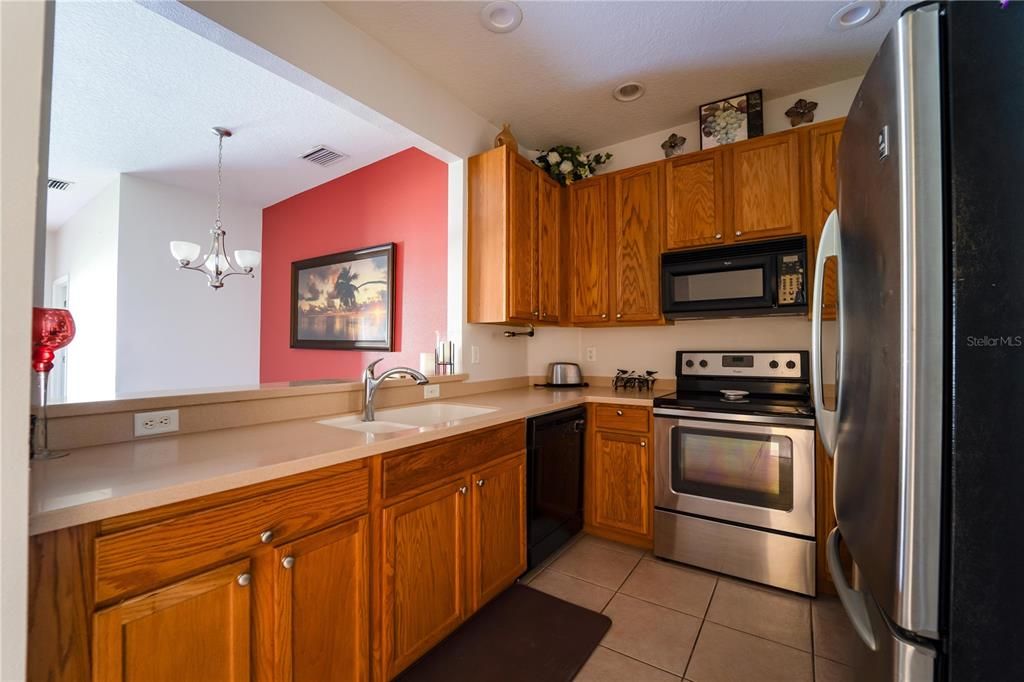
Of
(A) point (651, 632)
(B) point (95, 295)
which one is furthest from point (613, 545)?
(B) point (95, 295)

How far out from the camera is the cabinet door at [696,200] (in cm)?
242

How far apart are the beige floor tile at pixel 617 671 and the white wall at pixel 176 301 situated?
3747 mm

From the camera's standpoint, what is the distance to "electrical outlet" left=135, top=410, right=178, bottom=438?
4.32ft

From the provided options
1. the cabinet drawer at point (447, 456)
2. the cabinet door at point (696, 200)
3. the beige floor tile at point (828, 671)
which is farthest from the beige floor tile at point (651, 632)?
the cabinet door at point (696, 200)

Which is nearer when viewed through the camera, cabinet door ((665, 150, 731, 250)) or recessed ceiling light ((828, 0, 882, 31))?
recessed ceiling light ((828, 0, 882, 31))

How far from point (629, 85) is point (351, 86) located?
1540 millimetres

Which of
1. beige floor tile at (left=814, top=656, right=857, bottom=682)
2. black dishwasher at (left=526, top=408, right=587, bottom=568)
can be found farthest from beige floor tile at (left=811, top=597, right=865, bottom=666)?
black dishwasher at (left=526, top=408, right=587, bottom=568)

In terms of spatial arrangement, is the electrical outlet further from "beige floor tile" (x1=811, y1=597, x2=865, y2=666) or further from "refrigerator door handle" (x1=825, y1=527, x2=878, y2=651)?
"beige floor tile" (x1=811, y1=597, x2=865, y2=666)

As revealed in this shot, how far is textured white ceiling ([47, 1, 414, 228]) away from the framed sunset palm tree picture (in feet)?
2.64

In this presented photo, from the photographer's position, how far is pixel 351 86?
191 cm

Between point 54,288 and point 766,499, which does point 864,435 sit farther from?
point 54,288

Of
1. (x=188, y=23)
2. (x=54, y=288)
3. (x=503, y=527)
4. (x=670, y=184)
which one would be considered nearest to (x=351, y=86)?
(x=188, y=23)

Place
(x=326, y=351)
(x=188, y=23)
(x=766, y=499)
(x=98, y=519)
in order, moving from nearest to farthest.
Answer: (x=98, y=519)
(x=188, y=23)
(x=766, y=499)
(x=326, y=351)

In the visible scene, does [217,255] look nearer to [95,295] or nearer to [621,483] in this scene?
[95,295]
